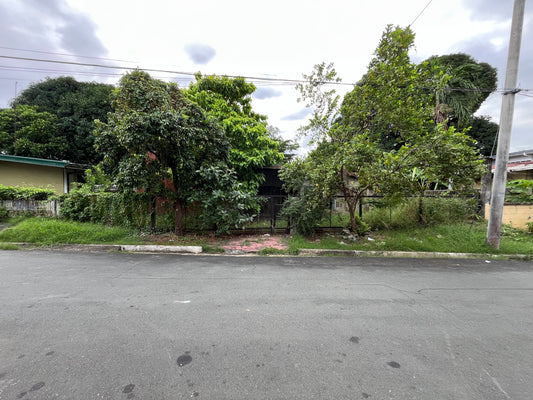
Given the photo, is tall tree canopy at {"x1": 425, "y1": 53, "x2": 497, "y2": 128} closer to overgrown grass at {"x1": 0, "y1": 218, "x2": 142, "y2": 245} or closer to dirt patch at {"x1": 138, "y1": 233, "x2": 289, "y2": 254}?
dirt patch at {"x1": 138, "y1": 233, "x2": 289, "y2": 254}

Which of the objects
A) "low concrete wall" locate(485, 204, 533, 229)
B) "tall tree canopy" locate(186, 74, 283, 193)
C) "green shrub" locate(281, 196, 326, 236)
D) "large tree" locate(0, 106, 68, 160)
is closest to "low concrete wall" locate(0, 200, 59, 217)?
"tall tree canopy" locate(186, 74, 283, 193)

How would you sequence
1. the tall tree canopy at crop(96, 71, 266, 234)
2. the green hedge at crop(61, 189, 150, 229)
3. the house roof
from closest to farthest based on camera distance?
the tall tree canopy at crop(96, 71, 266, 234) < the green hedge at crop(61, 189, 150, 229) < the house roof

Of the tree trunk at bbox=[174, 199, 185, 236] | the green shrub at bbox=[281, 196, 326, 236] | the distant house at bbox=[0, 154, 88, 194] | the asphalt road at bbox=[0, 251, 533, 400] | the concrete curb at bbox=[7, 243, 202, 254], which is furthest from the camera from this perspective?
the distant house at bbox=[0, 154, 88, 194]

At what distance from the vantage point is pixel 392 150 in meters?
6.42

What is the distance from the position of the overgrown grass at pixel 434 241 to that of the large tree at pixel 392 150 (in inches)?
58.5

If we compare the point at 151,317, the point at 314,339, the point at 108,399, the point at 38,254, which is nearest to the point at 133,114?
the point at 38,254

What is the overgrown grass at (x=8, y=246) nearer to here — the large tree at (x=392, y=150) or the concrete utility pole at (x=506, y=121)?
the large tree at (x=392, y=150)

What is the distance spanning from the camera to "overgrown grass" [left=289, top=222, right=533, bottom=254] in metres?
6.72

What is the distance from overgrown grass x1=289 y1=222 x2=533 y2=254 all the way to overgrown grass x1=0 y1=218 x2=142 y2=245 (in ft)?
18.7

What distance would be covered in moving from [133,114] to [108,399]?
6.35 m

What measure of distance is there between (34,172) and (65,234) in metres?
11.3

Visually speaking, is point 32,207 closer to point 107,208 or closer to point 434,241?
point 107,208

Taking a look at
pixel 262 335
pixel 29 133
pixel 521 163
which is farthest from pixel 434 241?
pixel 29 133

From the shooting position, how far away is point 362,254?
6.52m
